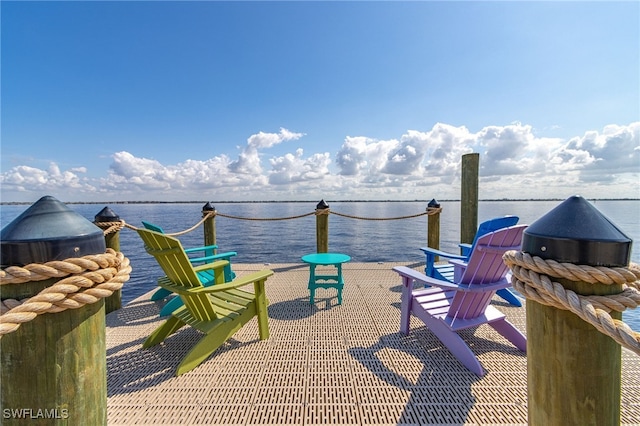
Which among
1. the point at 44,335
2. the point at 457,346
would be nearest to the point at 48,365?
the point at 44,335

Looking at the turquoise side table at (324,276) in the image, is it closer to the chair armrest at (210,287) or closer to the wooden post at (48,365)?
the chair armrest at (210,287)

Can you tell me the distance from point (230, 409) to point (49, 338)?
141cm

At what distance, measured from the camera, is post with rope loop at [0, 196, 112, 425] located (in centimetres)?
84

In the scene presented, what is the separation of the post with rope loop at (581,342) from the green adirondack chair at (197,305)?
2.04m

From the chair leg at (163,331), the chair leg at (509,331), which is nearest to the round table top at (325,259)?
the chair leg at (163,331)

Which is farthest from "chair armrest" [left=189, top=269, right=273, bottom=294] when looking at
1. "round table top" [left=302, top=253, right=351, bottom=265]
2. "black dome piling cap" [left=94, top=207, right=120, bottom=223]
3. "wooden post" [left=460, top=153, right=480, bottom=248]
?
"wooden post" [left=460, top=153, right=480, bottom=248]

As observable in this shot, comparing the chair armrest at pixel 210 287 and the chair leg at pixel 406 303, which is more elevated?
the chair armrest at pixel 210 287

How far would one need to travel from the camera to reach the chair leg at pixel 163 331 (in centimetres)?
268

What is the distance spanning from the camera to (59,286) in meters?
0.84

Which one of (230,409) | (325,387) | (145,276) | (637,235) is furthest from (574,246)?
(637,235)

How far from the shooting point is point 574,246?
0.89 m

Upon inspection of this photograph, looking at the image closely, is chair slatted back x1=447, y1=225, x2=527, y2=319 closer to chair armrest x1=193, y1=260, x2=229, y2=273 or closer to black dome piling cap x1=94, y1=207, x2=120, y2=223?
chair armrest x1=193, y1=260, x2=229, y2=273

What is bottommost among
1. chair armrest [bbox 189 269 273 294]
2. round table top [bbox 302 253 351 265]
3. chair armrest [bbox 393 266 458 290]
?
round table top [bbox 302 253 351 265]

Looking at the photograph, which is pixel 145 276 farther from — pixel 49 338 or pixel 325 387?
pixel 49 338
